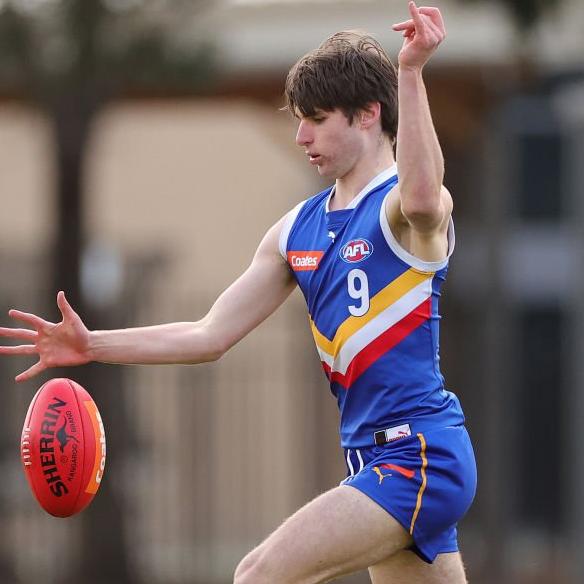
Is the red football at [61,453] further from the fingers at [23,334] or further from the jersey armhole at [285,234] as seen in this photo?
the jersey armhole at [285,234]

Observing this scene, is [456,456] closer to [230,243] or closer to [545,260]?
[545,260]

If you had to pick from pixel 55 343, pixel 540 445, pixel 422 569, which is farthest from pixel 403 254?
pixel 540 445

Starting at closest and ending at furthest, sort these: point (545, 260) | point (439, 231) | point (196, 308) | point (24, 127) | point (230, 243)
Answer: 1. point (439, 231)
2. point (196, 308)
3. point (24, 127)
4. point (545, 260)
5. point (230, 243)

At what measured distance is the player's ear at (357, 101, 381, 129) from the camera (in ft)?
16.7

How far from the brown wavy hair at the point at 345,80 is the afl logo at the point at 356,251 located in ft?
1.29

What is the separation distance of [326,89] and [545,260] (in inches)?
594

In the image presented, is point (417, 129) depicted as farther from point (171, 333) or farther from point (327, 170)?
point (171, 333)

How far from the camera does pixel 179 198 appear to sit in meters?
21.8

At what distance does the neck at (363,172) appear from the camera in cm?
514

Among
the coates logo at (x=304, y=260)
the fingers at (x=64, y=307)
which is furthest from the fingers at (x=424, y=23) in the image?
the fingers at (x=64, y=307)

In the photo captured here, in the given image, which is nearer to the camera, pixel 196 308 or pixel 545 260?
pixel 196 308

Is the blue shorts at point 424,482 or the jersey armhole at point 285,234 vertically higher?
the jersey armhole at point 285,234

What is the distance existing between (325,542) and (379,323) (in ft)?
2.31

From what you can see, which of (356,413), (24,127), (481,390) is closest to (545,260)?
(481,390)
